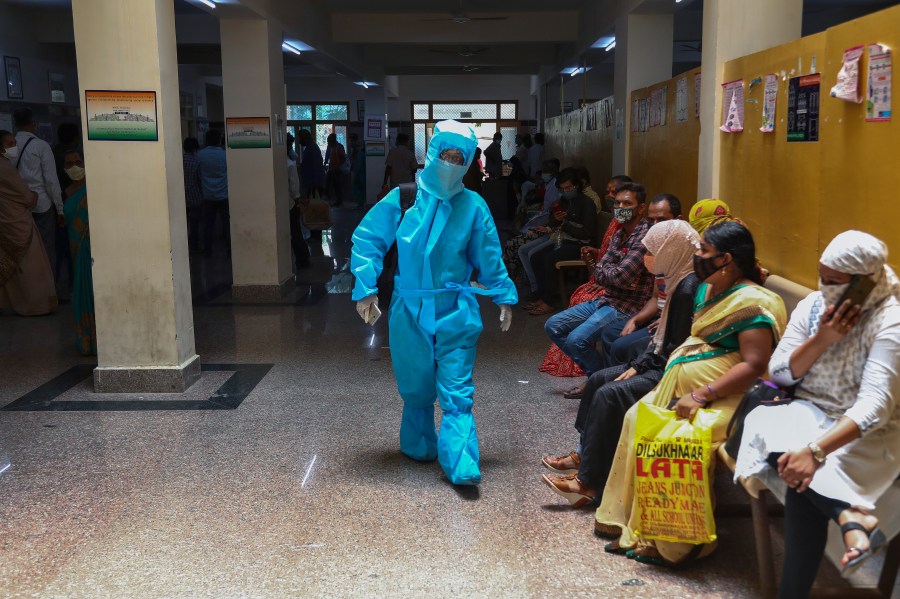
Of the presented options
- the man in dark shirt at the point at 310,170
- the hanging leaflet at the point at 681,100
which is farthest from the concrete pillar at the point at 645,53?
the man in dark shirt at the point at 310,170

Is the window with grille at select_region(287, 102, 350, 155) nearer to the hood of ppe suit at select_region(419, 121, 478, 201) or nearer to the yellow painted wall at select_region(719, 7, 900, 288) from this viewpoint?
the yellow painted wall at select_region(719, 7, 900, 288)

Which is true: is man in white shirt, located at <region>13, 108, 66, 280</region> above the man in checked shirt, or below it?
above

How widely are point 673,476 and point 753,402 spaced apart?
35 centimetres

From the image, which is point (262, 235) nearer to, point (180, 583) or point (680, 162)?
point (680, 162)

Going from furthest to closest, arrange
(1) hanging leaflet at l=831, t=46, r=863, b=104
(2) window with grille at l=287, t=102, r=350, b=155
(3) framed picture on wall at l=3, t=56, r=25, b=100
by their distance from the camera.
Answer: (2) window with grille at l=287, t=102, r=350, b=155 < (3) framed picture on wall at l=3, t=56, r=25, b=100 < (1) hanging leaflet at l=831, t=46, r=863, b=104

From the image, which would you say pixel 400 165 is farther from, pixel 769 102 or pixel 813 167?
pixel 813 167

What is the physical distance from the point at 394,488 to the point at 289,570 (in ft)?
2.63

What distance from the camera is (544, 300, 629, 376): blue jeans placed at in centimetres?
461

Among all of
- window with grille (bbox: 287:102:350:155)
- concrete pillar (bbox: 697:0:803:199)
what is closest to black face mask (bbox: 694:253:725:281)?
concrete pillar (bbox: 697:0:803:199)

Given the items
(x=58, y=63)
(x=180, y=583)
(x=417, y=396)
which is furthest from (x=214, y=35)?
(x=180, y=583)

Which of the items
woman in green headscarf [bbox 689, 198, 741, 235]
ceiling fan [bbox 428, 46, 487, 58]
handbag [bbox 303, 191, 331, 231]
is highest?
ceiling fan [bbox 428, 46, 487, 58]

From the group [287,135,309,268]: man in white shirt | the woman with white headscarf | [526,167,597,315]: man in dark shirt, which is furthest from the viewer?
[287,135,309,268]: man in white shirt

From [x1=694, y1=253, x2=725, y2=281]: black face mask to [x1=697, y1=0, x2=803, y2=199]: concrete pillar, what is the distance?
6.56 ft

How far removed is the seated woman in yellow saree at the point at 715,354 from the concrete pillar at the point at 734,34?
1.99m
